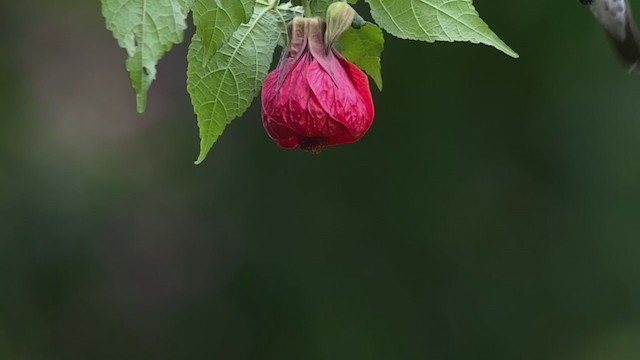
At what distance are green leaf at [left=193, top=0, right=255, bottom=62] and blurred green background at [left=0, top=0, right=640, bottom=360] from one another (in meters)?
2.19

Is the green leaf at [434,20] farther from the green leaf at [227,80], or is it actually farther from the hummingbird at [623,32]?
the hummingbird at [623,32]

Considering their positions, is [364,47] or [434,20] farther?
[364,47]

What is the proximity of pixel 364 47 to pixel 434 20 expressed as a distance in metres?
0.14

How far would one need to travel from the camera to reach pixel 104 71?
3.15m

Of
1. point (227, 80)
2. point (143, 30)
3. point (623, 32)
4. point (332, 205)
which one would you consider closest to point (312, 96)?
point (227, 80)

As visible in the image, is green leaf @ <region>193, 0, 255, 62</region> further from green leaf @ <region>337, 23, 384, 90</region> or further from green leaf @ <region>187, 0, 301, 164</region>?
green leaf @ <region>337, 23, 384, 90</region>

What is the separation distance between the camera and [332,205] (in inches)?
123

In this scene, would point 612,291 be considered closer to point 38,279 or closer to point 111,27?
point 38,279

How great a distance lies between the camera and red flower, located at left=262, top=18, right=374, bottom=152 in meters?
0.90

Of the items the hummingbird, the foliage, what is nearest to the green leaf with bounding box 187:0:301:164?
the foliage

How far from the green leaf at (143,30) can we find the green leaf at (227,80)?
134mm

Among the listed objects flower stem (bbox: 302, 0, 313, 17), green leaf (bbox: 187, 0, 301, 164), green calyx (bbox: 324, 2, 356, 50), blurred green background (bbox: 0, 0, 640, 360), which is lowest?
blurred green background (bbox: 0, 0, 640, 360)

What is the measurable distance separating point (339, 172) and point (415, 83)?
368 millimetres

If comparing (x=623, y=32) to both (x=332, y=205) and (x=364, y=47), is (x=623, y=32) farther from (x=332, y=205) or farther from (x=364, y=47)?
(x=332, y=205)
